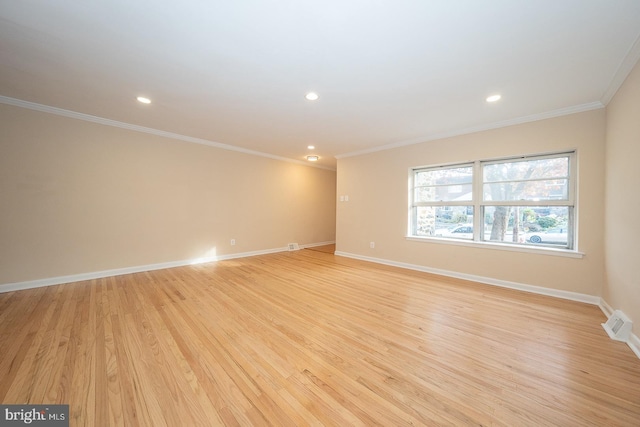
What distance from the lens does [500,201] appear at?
3.51 metres

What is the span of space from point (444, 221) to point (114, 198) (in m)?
5.86

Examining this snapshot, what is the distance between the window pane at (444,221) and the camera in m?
3.87

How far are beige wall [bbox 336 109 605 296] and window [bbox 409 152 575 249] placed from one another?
176 millimetres

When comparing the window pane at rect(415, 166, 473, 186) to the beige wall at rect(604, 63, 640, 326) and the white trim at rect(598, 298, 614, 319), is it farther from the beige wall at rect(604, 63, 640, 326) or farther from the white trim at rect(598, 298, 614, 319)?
the white trim at rect(598, 298, 614, 319)

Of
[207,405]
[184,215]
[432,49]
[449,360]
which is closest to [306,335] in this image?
[207,405]

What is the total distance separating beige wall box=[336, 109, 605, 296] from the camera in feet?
9.22

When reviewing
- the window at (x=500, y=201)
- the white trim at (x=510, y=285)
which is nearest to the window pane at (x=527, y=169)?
the window at (x=500, y=201)

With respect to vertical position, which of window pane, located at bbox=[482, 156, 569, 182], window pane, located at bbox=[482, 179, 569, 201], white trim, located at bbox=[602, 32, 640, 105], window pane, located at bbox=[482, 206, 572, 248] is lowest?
window pane, located at bbox=[482, 206, 572, 248]

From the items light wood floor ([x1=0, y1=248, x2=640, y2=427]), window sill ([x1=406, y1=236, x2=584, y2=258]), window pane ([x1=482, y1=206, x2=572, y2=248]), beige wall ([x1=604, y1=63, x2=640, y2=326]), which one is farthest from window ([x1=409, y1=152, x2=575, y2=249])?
light wood floor ([x1=0, y1=248, x2=640, y2=427])

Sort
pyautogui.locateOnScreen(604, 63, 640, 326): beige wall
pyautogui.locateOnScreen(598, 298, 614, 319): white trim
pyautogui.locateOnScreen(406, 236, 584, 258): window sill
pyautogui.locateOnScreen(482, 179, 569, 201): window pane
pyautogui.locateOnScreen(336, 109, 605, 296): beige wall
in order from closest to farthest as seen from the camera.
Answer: pyautogui.locateOnScreen(604, 63, 640, 326): beige wall
pyautogui.locateOnScreen(598, 298, 614, 319): white trim
pyautogui.locateOnScreen(336, 109, 605, 296): beige wall
pyautogui.locateOnScreen(406, 236, 584, 258): window sill
pyautogui.locateOnScreen(482, 179, 569, 201): window pane

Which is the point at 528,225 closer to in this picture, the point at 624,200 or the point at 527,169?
the point at 527,169

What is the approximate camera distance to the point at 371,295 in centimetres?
300

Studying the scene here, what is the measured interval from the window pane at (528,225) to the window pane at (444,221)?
10.2 inches

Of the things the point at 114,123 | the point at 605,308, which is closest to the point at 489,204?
the point at 605,308
